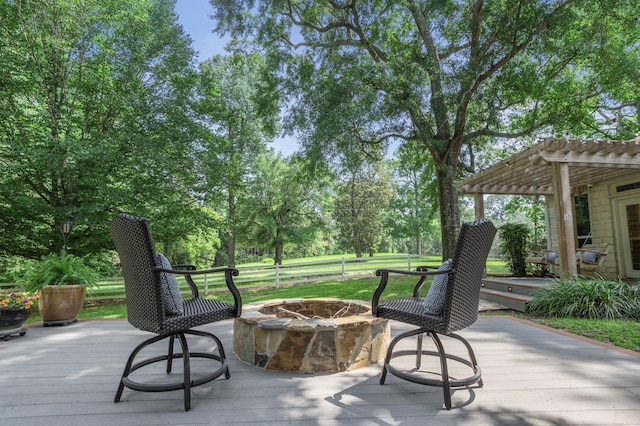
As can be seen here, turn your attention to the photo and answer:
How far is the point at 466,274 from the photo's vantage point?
196 cm

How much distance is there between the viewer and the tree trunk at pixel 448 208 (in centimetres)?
799

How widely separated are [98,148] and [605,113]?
16.4m

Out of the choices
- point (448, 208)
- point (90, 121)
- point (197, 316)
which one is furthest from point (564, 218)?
point (90, 121)

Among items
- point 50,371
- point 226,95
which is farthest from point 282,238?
point 50,371

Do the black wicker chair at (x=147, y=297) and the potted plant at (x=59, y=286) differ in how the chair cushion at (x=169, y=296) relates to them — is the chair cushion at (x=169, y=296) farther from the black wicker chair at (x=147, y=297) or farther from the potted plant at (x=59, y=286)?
the potted plant at (x=59, y=286)

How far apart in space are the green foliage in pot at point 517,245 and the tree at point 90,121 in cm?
895

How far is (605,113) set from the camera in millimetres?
12188

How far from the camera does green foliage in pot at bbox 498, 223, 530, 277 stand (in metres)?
8.78

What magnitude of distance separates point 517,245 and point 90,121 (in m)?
11.8

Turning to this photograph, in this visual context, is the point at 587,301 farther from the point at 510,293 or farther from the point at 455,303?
the point at 455,303

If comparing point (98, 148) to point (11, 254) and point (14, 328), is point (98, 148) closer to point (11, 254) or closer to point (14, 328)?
point (11, 254)

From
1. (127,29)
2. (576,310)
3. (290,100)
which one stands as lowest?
(576,310)

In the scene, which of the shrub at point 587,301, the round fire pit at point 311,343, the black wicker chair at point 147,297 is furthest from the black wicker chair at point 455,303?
the shrub at point 587,301

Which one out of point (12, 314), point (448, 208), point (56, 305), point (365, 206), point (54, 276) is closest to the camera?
point (12, 314)
